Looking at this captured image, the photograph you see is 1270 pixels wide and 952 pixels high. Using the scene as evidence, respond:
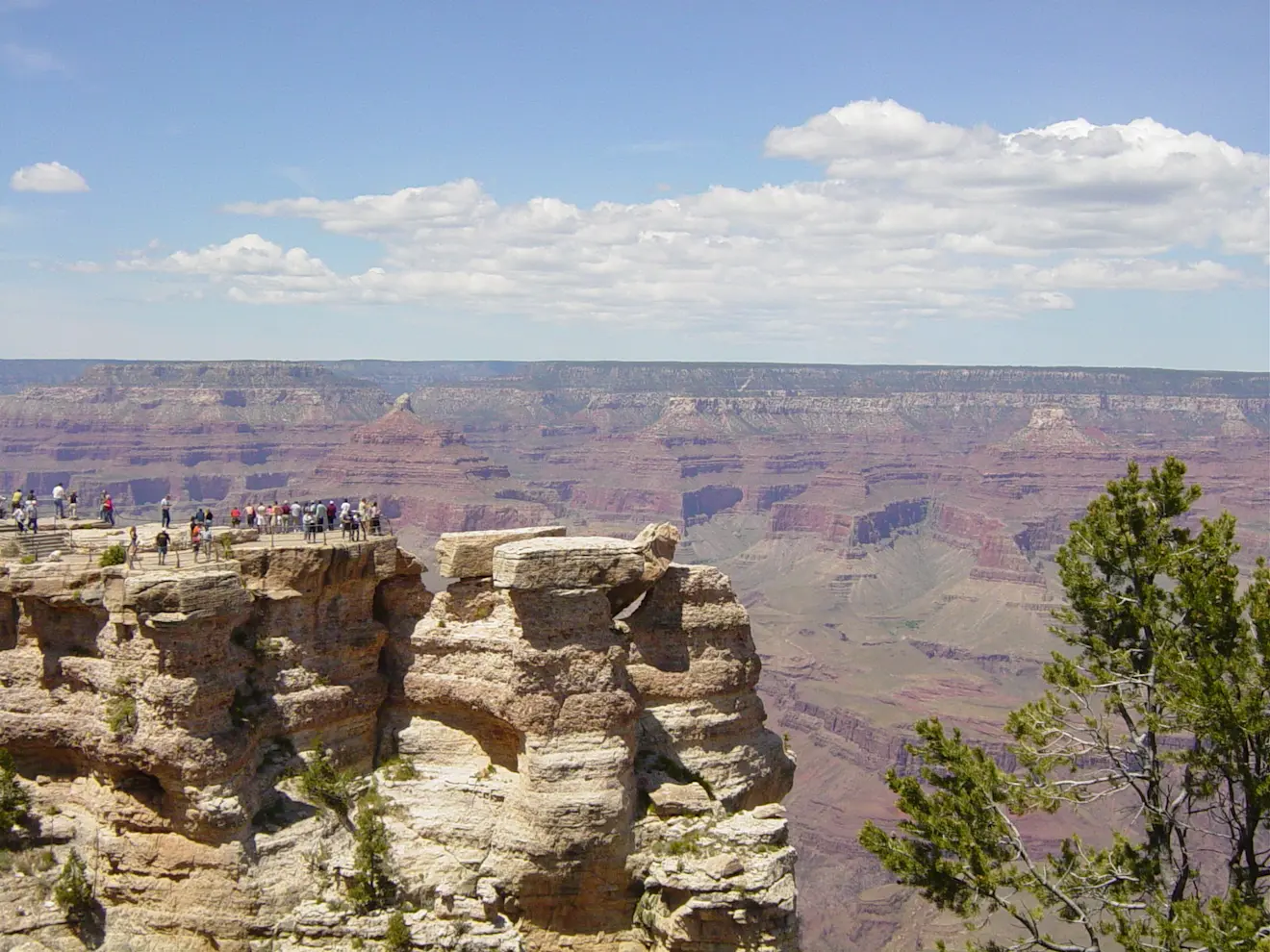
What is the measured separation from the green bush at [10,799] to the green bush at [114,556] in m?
5.55

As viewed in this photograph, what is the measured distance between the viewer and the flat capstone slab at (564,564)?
32.6 meters

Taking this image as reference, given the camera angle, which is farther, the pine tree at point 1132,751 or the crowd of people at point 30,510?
the crowd of people at point 30,510

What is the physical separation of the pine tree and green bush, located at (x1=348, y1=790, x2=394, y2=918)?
12.1 metres

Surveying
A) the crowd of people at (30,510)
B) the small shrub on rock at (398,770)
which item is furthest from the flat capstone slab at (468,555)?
the crowd of people at (30,510)

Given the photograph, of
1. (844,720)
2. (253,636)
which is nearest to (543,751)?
(253,636)

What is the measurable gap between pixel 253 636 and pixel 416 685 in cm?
484

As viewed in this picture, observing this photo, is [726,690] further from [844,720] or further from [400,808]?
[844,720]

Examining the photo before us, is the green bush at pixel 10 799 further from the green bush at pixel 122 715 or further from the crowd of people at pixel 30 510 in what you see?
the crowd of people at pixel 30 510

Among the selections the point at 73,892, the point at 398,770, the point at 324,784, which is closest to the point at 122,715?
the point at 73,892

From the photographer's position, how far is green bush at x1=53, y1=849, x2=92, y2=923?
3070cm

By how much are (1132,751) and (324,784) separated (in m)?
20.2

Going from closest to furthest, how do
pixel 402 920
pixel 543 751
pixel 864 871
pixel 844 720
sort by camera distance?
pixel 402 920 → pixel 543 751 → pixel 864 871 → pixel 844 720

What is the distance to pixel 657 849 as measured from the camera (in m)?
33.1

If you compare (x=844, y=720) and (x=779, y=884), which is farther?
(x=844, y=720)
